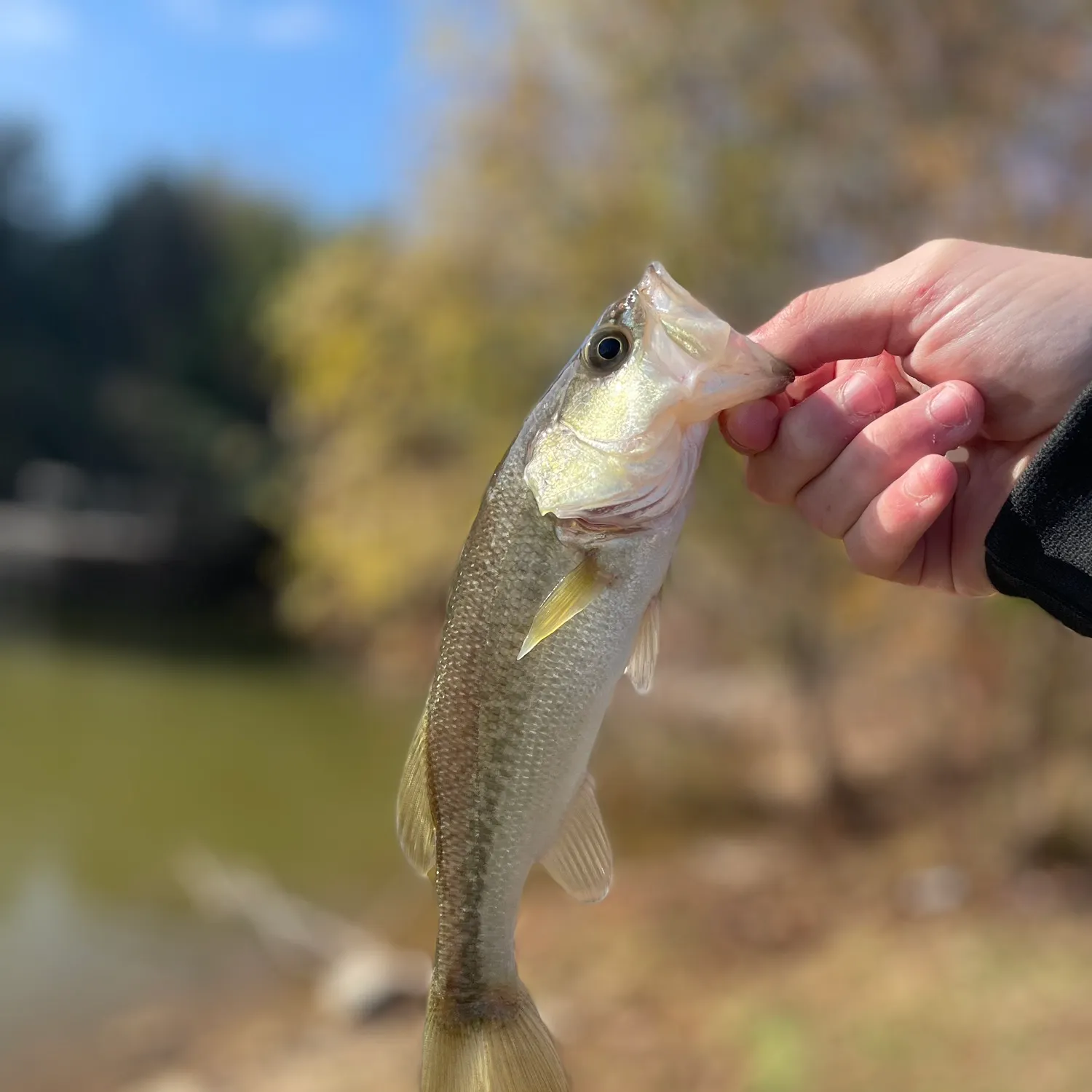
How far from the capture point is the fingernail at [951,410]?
7.00 ft

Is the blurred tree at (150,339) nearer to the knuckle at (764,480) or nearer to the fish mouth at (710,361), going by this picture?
the knuckle at (764,480)

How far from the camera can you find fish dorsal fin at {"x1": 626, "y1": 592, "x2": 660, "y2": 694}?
6.91 feet

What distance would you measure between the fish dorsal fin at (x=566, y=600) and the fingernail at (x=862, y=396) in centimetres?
75

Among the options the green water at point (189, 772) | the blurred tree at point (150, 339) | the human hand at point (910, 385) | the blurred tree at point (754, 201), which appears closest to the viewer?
the human hand at point (910, 385)

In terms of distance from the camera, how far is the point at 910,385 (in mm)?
2414

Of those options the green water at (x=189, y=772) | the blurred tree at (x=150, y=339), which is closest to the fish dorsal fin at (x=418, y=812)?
the green water at (x=189, y=772)

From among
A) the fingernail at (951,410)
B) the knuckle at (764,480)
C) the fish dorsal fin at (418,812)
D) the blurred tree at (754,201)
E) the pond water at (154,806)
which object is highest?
the blurred tree at (754,201)

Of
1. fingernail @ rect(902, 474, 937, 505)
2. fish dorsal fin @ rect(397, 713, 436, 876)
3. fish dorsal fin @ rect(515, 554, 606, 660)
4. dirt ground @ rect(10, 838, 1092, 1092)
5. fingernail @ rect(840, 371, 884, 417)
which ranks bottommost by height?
dirt ground @ rect(10, 838, 1092, 1092)

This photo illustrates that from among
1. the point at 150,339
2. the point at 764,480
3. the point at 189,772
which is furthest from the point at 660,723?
the point at 150,339

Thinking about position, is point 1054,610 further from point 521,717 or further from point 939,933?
point 939,933

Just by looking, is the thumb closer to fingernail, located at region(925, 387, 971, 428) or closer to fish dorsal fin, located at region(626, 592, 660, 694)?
fingernail, located at region(925, 387, 971, 428)

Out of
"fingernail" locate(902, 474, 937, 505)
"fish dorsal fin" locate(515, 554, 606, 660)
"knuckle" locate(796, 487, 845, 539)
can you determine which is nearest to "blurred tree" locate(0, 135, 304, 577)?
"knuckle" locate(796, 487, 845, 539)

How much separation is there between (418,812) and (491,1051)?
1.64 feet

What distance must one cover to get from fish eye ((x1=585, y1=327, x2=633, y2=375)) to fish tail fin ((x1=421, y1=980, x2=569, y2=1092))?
4.44 ft
